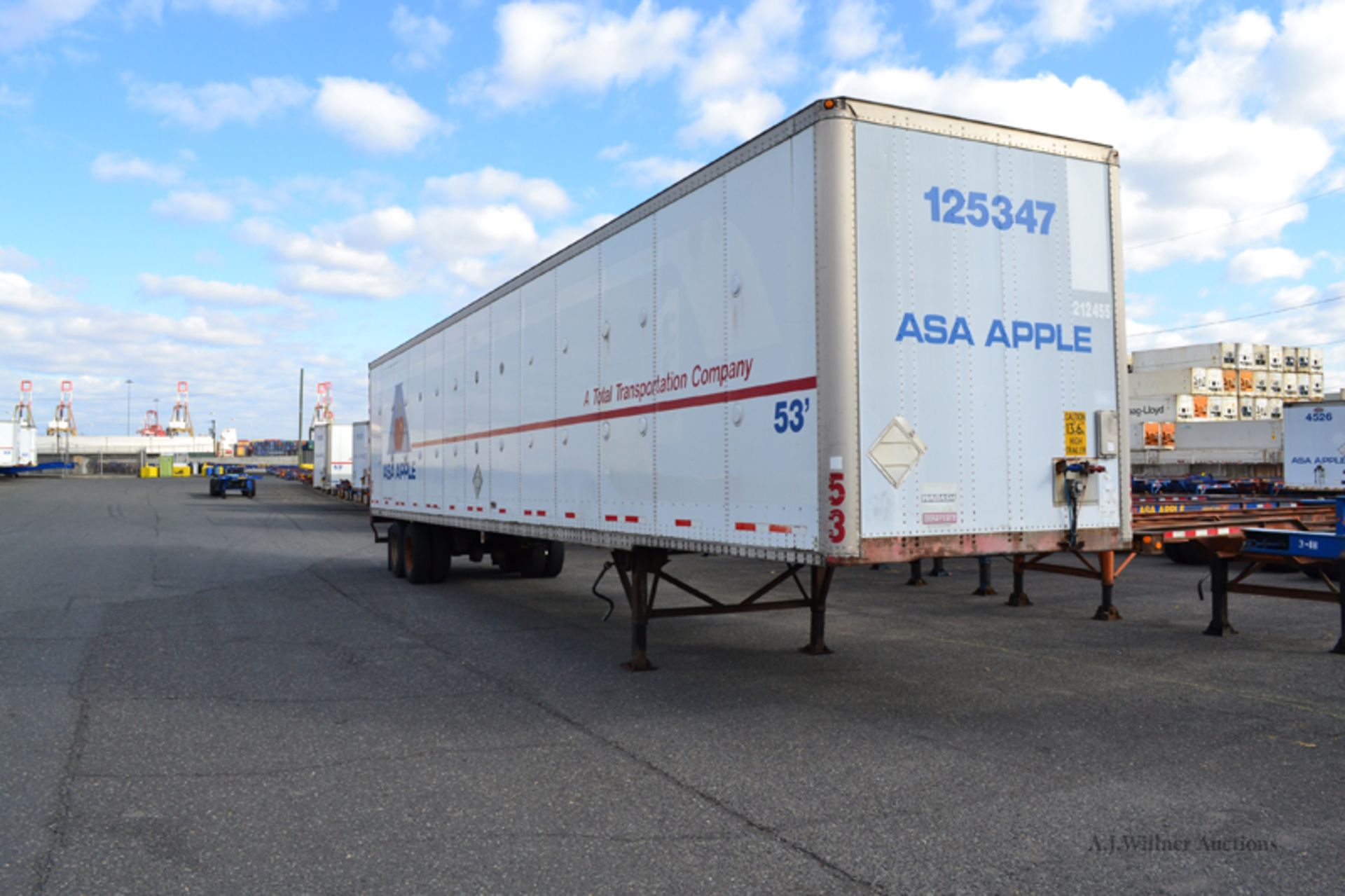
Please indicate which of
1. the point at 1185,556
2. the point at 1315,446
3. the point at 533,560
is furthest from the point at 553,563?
the point at 1315,446

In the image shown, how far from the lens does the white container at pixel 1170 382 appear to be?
36.3 meters

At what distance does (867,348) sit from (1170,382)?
118 ft

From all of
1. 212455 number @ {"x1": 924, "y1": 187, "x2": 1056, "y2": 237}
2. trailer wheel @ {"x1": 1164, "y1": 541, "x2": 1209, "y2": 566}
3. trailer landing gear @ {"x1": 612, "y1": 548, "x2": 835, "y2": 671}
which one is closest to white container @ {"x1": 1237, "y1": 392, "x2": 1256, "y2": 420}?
trailer wheel @ {"x1": 1164, "y1": 541, "x2": 1209, "y2": 566}

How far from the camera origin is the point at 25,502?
37.3 metres

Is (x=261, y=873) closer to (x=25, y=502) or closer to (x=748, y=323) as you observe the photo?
(x=748, y=323)

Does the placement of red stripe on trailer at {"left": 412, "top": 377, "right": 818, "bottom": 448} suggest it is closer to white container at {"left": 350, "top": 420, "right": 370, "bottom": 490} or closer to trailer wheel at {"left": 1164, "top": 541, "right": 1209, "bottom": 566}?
trailer wheel at {"left": 1164, "top": 541, "right": 1209, "bottom": 566}

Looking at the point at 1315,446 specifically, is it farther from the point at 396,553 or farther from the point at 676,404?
the point at 396,553

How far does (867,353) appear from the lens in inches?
243

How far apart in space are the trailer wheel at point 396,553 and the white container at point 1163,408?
93.0ft

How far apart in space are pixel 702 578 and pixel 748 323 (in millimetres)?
8632

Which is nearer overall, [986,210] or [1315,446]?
[986,210]

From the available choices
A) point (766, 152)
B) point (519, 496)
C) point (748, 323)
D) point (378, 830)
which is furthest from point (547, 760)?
point (519, 496)

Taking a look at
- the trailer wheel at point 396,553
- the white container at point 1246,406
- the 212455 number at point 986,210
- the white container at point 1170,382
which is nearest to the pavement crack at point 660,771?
the 212455 number at point 986,210

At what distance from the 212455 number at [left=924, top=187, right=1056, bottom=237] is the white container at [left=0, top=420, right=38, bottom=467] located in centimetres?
7042
